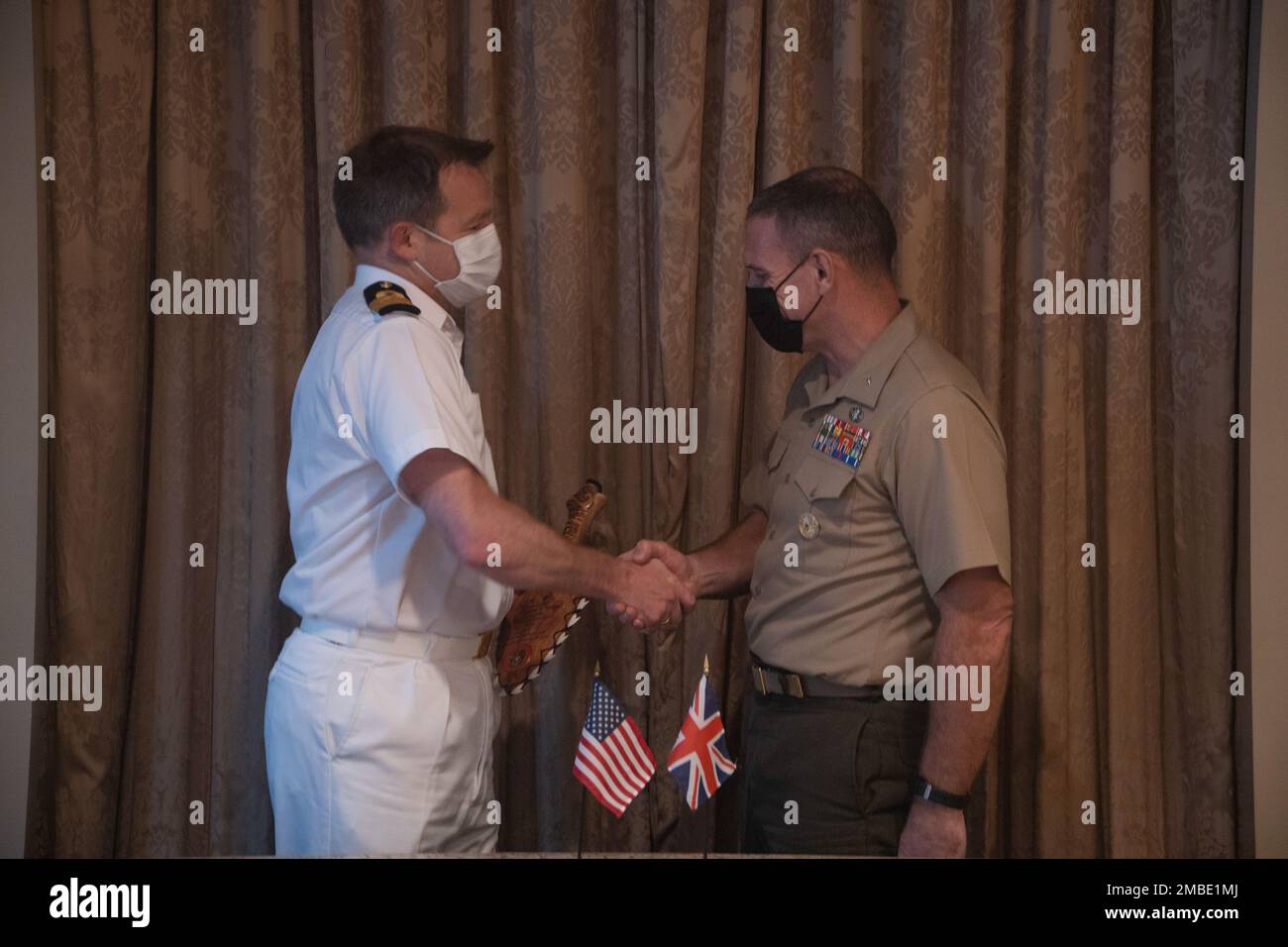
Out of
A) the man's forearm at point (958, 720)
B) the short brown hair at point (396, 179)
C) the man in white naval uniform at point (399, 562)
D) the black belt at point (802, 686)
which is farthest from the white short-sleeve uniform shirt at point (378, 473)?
the man's forearm at point (958, 720)

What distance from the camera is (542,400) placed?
2.77 meters

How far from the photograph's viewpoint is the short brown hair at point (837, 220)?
2516 millimetres

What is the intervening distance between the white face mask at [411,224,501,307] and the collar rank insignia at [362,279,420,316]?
0.33 ft

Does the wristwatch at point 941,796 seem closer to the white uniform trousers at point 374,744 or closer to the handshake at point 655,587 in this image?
the handshake at point 655,587

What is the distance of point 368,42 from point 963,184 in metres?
1.38

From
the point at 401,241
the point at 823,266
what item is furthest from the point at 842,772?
the point at 401,241

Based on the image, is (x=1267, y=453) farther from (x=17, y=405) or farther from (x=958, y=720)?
(x=17, y=405)

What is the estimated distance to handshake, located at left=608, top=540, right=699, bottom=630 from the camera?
257 centimetres

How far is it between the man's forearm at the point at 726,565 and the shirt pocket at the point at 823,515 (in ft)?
0.79

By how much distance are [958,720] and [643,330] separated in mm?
1117

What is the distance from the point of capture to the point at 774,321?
8.45ft

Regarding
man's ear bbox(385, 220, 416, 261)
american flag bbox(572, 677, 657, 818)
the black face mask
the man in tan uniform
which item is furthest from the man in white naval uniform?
the black face mask

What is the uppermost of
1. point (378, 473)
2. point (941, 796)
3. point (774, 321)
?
point (774, 321)
